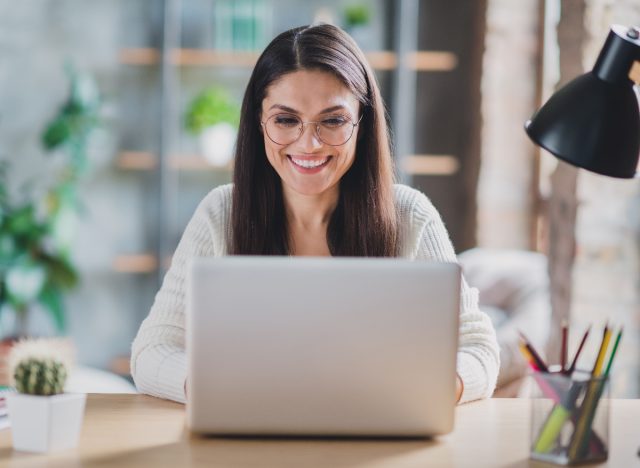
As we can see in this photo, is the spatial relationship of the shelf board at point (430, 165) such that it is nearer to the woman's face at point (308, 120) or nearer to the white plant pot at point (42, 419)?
the woman's face at point (308, 120)

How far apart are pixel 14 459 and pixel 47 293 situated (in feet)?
10.5

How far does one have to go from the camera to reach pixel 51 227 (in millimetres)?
4105

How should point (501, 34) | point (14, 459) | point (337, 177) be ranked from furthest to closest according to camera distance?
1. point (501, 34)
2. point (337, 177)
3. point (14, 459)

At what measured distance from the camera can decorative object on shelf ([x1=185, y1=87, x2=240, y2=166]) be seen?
4.28m

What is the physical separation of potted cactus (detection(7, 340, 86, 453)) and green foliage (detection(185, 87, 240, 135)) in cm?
325

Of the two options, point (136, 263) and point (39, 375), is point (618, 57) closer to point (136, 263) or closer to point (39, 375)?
point (39, 375)

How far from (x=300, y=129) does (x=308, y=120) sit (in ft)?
0.08

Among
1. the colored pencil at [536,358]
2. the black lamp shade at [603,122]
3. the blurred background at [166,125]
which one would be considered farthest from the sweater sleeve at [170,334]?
the blurred background at [166,125]

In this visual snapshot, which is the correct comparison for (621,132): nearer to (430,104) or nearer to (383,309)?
(383,309)

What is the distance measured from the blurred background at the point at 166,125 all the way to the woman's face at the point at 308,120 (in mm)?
2192

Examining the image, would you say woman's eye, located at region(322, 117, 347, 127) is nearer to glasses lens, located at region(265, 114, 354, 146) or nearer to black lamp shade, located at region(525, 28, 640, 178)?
glasses lens, located at region(265, 114, 354, 146)

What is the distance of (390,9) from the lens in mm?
4496

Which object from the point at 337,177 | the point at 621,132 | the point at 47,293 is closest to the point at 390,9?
the point at 47,293

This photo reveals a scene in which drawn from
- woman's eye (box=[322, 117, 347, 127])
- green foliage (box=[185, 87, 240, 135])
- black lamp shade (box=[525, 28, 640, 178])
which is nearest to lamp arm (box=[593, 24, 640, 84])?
black lamp shade (box=[525, 28, 640, 178])
